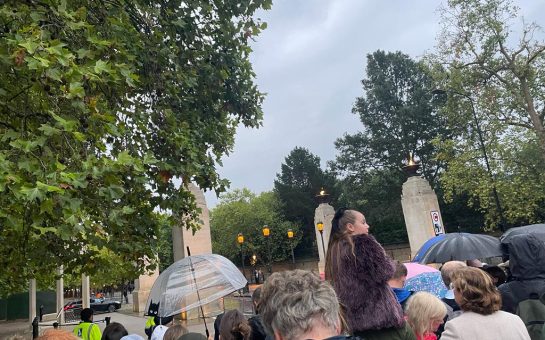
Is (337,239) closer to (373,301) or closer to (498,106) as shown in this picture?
(373,301)

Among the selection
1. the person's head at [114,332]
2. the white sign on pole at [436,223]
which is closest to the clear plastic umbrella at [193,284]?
the person's head at [114,332]

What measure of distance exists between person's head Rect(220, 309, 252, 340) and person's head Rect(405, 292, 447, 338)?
4.74ft

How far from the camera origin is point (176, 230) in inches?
563

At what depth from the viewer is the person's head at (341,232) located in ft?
9.77

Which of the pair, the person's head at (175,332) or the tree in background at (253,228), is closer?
the person's head at (175,332)

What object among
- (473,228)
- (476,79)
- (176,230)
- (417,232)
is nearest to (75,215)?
(176,230)

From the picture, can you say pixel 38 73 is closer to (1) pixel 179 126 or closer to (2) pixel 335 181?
(1) pixel 179 126

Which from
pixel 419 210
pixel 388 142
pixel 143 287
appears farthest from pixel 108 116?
pixel 388 142

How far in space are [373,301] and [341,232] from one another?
2.13 ft

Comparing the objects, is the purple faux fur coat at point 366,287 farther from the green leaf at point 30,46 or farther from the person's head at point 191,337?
the green leaf at point 30,46

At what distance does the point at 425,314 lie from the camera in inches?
130

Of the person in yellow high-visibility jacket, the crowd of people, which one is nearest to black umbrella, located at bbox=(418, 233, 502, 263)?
the crowd of people

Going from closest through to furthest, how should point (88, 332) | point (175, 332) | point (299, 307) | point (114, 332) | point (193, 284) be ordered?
point (299, 307), point (175, 332), point (114, 332), point (193, 284), point (88, 332)

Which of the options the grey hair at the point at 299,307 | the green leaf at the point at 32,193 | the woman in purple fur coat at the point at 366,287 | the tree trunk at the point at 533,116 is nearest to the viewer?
the grey hair at the point at 299,307
